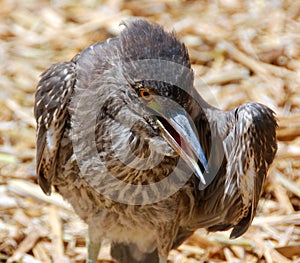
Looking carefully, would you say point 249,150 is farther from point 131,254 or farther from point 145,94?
point 131,254

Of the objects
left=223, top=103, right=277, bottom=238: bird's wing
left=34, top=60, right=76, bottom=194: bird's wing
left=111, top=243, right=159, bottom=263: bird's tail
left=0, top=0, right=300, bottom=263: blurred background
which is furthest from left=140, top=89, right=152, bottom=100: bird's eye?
left=0, top=0, right=300, bottom=263: blurred background

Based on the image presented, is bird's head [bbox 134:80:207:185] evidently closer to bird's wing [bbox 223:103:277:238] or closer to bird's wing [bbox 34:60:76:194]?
bird's wing [bbox 223:103:277:238]

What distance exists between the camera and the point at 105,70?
14.0 feet

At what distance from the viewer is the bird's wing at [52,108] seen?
172 inches

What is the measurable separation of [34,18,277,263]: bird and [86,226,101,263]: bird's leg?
0.25ft

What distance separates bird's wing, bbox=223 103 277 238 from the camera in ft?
14.1

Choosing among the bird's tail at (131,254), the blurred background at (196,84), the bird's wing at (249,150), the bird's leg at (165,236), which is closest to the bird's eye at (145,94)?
the bird's wing at (249,150)

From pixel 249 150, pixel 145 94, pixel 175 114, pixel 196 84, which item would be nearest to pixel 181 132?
pixel 175 114

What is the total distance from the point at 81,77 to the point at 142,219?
0.95m

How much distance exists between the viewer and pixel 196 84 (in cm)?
655

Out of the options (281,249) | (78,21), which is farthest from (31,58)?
(281,249)

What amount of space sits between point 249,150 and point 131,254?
4.36 feet

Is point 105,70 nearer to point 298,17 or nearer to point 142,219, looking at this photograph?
point 142,219

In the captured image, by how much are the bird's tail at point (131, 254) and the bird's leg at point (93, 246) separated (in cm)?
18
